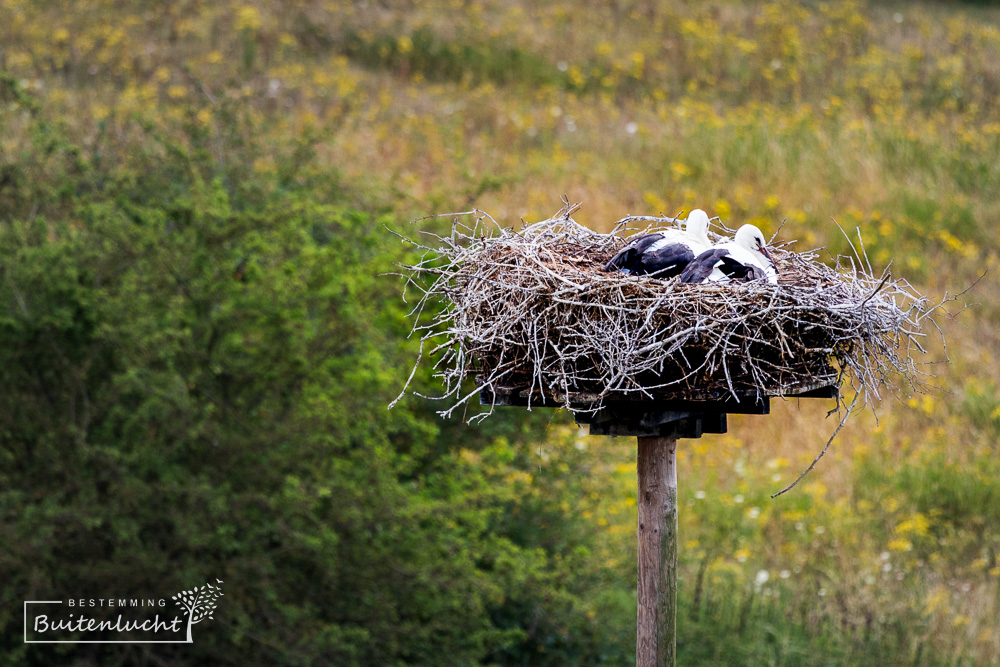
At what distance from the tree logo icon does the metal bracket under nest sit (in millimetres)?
3403

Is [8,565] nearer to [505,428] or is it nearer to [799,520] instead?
[505,428]

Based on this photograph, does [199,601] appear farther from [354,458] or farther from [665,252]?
[665,252]

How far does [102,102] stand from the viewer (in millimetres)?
12750

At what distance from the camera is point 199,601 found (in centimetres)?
594

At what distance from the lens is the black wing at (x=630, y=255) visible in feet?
11.2

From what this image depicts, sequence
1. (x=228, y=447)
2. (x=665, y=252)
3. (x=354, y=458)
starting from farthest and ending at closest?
(x=354, y=458) < (x=228, y=447) < (x=665, y=252)

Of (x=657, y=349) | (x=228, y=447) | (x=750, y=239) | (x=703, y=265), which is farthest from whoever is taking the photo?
(x=228, y=447)

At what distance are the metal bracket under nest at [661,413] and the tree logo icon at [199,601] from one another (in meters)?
3.40

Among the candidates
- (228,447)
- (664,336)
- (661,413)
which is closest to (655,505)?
(661,413)

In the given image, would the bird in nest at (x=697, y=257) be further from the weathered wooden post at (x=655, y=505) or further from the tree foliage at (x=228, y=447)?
the tree foliage at (x=228, y=447)

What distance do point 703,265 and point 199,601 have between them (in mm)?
4190

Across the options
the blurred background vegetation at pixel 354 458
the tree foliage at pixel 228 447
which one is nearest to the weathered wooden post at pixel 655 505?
the blurred background vegetation at pixel 354 458

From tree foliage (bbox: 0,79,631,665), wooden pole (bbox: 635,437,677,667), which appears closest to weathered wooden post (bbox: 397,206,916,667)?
wooden pole (bbox: 635,437,677,667)

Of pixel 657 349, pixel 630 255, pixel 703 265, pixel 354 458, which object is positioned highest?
pixel 630 255
